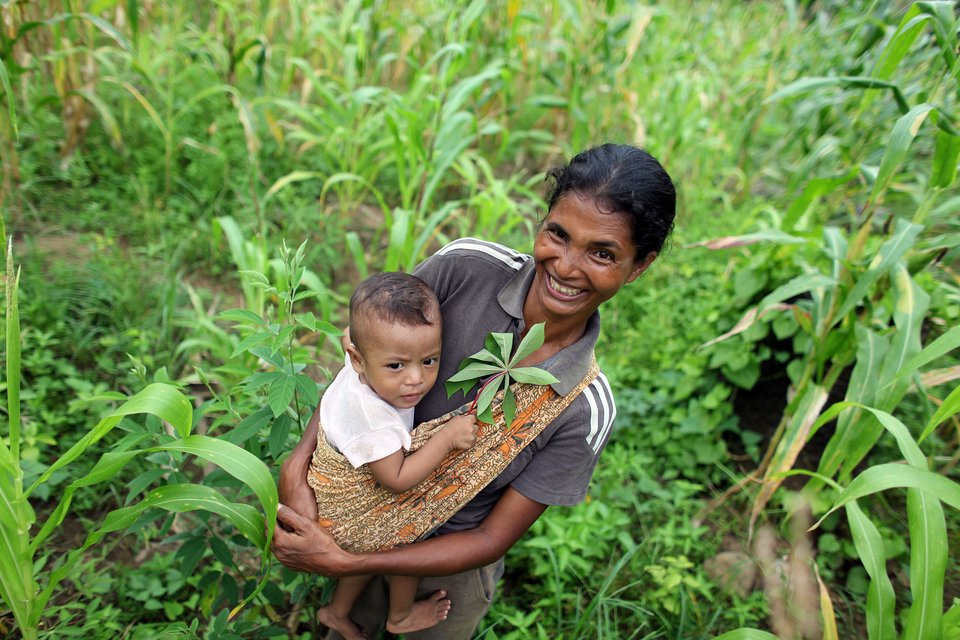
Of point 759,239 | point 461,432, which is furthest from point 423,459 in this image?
point 759,239

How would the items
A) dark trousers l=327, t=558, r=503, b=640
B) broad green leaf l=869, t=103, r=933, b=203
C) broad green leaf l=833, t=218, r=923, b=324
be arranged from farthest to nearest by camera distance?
broad green leaf l=833, t=218, r=923, b=324 → broad green leaf l=869, t=103, r=933, b=203 → dark trousers l=327, t=558, r=503, b=640

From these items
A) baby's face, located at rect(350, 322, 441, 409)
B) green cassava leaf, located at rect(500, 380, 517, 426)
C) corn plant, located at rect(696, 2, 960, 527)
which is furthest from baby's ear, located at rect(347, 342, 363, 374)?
corn plant, located at rect(696, 2, 960, 527)

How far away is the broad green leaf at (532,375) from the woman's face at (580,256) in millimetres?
181

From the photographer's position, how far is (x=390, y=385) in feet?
4.34

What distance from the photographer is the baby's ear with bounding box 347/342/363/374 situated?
4.48 feet

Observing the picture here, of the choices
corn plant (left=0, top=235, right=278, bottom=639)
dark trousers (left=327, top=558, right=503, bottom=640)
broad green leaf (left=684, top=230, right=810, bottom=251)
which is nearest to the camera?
corn plant (left=0, top=235, right=278, bottom=639)

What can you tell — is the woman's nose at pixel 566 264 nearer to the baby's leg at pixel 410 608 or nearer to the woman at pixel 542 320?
the woman at pixel 542 320

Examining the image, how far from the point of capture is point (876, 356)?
6.77 feet

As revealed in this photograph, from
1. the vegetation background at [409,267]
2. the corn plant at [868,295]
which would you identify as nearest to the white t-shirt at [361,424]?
the vegetation background at [409,267]

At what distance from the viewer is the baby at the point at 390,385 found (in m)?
1.29

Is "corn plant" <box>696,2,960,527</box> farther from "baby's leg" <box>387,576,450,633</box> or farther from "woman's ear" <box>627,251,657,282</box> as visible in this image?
"baby's leg" <box>387,576,450,633</box>

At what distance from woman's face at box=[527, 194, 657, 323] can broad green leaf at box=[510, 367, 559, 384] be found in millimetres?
181

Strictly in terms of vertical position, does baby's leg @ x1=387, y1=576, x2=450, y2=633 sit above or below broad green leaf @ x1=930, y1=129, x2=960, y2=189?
below

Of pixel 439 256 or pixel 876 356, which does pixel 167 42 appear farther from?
pixel 876 356
